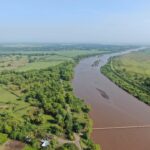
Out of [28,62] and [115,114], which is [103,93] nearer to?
[115,114]

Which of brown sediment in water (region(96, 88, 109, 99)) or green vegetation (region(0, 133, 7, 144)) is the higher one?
green vegetation (region(0, 133, 7, 144))

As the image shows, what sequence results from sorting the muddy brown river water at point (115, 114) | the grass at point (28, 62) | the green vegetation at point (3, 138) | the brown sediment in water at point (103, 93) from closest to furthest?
1. the green vegetation at point (3, 138)
2. the muddy brown river water at point (115, 114)
3. the brown sediment in water at point (103, 93)
4. the grass at point (28, 62)

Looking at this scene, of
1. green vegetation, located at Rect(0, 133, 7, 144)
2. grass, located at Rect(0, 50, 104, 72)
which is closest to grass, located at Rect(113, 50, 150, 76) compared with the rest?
grass, located at Rect(0, 50, 104, 72)

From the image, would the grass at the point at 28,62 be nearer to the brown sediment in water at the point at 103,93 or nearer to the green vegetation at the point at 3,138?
the brown sediment in water at the point at 103,93

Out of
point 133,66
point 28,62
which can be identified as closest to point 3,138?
point 133,66

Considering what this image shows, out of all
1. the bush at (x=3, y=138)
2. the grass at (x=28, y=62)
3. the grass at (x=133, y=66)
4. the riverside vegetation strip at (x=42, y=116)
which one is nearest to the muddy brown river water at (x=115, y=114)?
the riverside vegetation strip at (x=42, y=116)

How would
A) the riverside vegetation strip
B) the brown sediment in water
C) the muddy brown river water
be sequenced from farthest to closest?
the brown sediment in water < the muddy brown river water < the riverside vegetation strip

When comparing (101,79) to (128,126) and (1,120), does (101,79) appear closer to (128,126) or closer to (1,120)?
(128,126)

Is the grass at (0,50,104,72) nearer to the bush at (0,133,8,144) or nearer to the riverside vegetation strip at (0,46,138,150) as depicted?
the riverside vegetation strip at (0,46,138,150)
